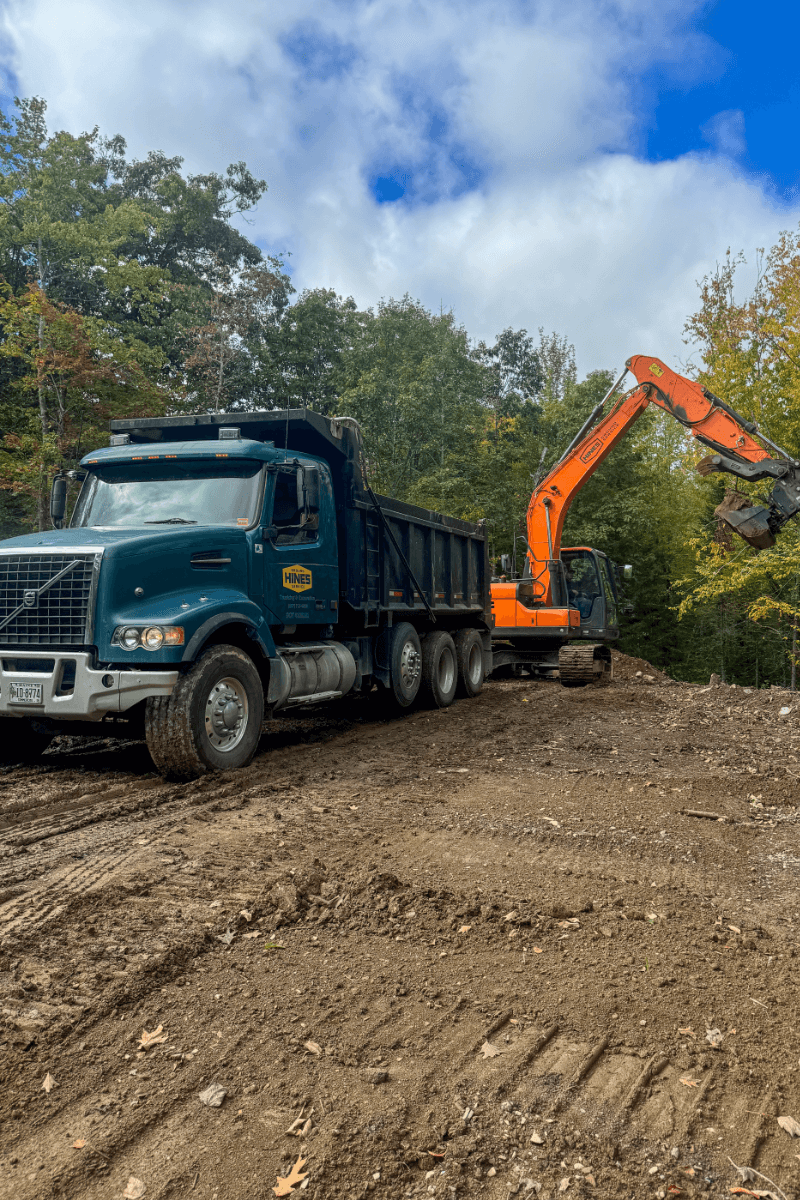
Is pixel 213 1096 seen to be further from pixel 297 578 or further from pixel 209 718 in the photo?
pixel 297 578

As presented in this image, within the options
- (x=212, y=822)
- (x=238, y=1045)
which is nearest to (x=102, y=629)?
(x=212, y=822)

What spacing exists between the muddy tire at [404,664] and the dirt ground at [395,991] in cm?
430

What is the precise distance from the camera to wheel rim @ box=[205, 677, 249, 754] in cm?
717

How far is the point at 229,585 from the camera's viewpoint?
7801 millimetres

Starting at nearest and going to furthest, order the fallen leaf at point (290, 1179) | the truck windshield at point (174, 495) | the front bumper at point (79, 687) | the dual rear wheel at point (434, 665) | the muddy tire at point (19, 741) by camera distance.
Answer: the fallen leaf at point (290, 1179), the front bumper at point (79, 687), the muddy tire at point (19, 741), the truck windshield at point (174, 495), the dual rear wheel at point (434, 665)

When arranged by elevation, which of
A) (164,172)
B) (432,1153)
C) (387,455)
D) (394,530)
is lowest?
(432,1153)

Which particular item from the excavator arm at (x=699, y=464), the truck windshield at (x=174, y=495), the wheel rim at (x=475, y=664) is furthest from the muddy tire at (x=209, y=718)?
the excavator arm at (x=699, y=464)

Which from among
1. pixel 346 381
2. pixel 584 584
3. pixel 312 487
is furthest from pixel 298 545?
pixel 346 381

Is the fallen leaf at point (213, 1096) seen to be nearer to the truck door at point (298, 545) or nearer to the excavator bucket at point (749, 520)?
the truck door at point (298, 545)

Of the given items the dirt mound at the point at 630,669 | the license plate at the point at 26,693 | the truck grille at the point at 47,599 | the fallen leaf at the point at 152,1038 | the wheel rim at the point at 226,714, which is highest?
the truck grille at the point at 47,599

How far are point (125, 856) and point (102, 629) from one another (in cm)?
228

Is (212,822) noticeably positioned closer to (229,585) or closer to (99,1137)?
(229,585)

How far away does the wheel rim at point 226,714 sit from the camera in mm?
7168

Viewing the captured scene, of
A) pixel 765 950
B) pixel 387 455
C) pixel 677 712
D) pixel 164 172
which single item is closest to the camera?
pixel 765 950
